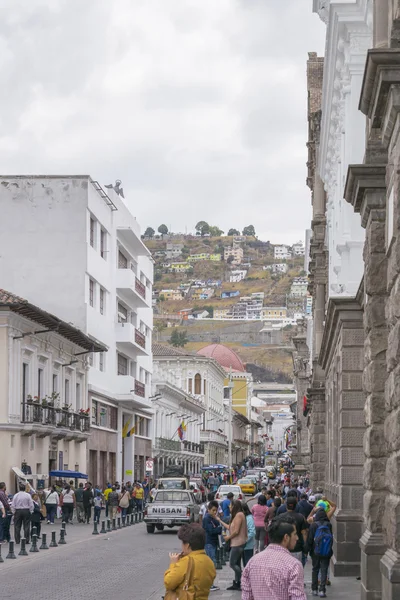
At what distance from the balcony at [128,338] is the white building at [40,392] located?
791 cm

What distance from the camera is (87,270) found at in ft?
178

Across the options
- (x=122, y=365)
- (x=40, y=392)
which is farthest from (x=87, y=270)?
(x=122, y=365)

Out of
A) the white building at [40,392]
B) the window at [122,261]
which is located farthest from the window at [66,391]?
the window at [122,261]

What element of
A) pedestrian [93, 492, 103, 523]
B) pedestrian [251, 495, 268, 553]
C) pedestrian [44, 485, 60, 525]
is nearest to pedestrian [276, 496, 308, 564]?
pedestrian [251, 495, 268, 553]

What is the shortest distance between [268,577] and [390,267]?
9.89ft

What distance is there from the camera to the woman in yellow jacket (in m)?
9.05

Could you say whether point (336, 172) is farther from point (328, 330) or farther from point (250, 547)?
point (250, 547)

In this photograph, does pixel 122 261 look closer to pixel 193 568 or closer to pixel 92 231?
→ pixel 92 231

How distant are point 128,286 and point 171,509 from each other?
2744cm

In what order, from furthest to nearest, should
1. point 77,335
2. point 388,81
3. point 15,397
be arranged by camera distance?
point 77,335 → point 15,397 → point 388,81

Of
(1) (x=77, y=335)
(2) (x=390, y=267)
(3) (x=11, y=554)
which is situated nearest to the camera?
(2) (x=390, y=267)

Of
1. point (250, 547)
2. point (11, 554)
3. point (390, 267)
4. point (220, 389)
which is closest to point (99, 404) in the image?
point (11, 554)

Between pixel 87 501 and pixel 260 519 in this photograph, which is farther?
pixel 87 501

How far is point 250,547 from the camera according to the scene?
63.2ft
